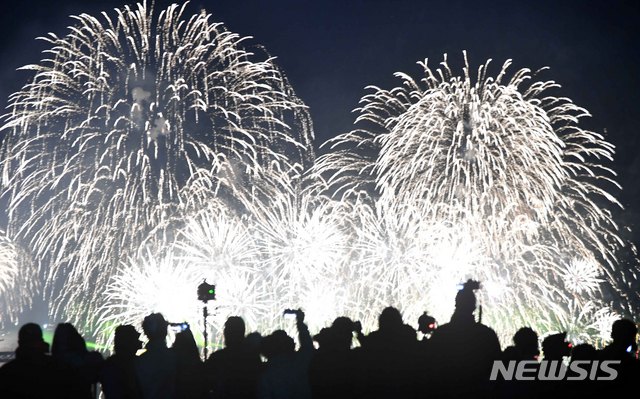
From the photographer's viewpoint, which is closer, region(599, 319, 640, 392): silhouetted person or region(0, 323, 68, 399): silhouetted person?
region(0, 323, 68, 399): silhouetted person

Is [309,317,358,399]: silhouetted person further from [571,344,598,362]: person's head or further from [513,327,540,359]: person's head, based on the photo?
[571,344,598,362]: person's head

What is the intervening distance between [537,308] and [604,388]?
28.6m

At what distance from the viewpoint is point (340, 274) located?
3812 cm

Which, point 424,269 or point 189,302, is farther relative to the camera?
point 189,302

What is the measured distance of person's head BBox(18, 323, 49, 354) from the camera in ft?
23.8

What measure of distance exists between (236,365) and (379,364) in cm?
192

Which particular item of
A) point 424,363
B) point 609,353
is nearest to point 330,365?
point 424,363

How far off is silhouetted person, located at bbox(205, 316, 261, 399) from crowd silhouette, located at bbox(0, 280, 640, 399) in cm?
1

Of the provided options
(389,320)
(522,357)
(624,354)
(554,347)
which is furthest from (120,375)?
(624,354)

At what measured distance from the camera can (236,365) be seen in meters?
9.23

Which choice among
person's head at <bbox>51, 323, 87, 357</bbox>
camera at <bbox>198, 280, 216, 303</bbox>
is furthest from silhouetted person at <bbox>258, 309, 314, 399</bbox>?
camera at <bbox>198, 280, 216, 303</bbox>

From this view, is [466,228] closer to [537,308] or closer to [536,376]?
[537,308]

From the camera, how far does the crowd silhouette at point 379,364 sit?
317 inches

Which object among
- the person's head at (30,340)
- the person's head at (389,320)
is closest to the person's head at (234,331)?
the person's head at (389,320)
